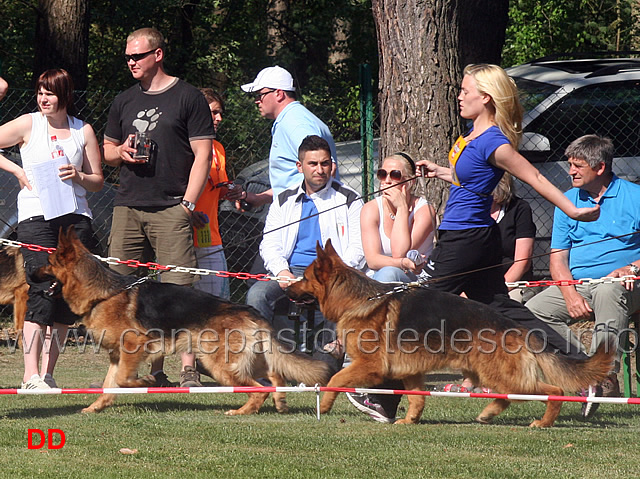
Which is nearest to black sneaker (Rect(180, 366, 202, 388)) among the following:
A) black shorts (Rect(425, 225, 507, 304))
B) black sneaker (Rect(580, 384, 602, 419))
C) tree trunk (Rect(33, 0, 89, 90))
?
black shorts (Rect(425, 225, 507, 304))

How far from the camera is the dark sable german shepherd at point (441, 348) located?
5.52 meters

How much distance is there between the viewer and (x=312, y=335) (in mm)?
7434

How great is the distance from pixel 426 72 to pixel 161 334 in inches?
161

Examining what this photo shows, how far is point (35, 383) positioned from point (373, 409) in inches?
91.3

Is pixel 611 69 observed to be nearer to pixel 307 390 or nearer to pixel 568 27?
pixel 307 390

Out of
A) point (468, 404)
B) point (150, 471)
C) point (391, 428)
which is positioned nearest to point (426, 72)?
point (468, 404)

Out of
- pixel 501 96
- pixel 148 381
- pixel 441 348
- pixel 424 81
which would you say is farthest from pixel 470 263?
pixel 424 81

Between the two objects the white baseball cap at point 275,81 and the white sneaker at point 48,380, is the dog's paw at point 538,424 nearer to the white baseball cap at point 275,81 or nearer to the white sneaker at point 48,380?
the white sneaker at point 48,380

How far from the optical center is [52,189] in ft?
20.6

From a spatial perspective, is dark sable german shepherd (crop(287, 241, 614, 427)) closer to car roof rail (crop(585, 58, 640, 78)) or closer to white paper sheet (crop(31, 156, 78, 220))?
white paper sheet (crop(31, 156, 78, 220))

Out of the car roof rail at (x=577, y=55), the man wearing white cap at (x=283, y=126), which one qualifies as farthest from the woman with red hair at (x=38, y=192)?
the car roof rail at (x=577, y=55)

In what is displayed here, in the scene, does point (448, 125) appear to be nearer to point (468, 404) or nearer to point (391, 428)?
point (468, 404)

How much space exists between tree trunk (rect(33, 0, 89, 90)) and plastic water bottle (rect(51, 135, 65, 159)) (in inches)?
223

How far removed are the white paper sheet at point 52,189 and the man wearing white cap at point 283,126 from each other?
1685 mm
